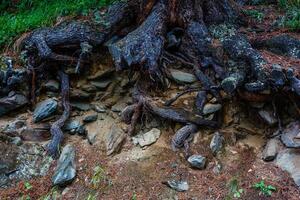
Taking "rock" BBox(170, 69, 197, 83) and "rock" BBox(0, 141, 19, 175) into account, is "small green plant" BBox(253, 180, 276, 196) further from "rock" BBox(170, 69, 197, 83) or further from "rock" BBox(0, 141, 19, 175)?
"rock" BBox(0, 141, 19, 175)

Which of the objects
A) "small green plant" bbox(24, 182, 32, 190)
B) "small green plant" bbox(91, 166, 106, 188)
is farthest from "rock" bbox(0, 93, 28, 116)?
"small green plant" bbox(91, 166, 106, 188)

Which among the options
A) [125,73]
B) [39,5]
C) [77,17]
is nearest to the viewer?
[125,73]

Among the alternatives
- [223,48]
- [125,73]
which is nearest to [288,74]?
[223,48]

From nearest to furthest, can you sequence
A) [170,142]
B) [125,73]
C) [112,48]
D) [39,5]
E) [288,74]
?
1. [288,74]
2. [170,142]
3. [112,48]
4. [125,73]
5. [39,5]

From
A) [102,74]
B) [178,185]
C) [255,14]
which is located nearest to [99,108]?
[102,74]

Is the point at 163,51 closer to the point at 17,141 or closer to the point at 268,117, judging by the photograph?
the point at 268,117

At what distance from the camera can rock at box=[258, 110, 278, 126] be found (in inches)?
202

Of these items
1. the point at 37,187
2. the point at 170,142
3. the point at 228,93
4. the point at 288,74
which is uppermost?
the point at 288,74

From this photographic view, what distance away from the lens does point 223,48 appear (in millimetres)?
5789

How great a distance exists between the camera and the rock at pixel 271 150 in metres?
4.92

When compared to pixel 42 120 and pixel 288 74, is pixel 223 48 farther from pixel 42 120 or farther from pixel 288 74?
pixel 42 120

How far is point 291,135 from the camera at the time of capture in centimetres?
491

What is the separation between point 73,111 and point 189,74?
1.91 metres

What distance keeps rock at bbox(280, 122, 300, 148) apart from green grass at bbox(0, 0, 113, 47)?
3772 mm
